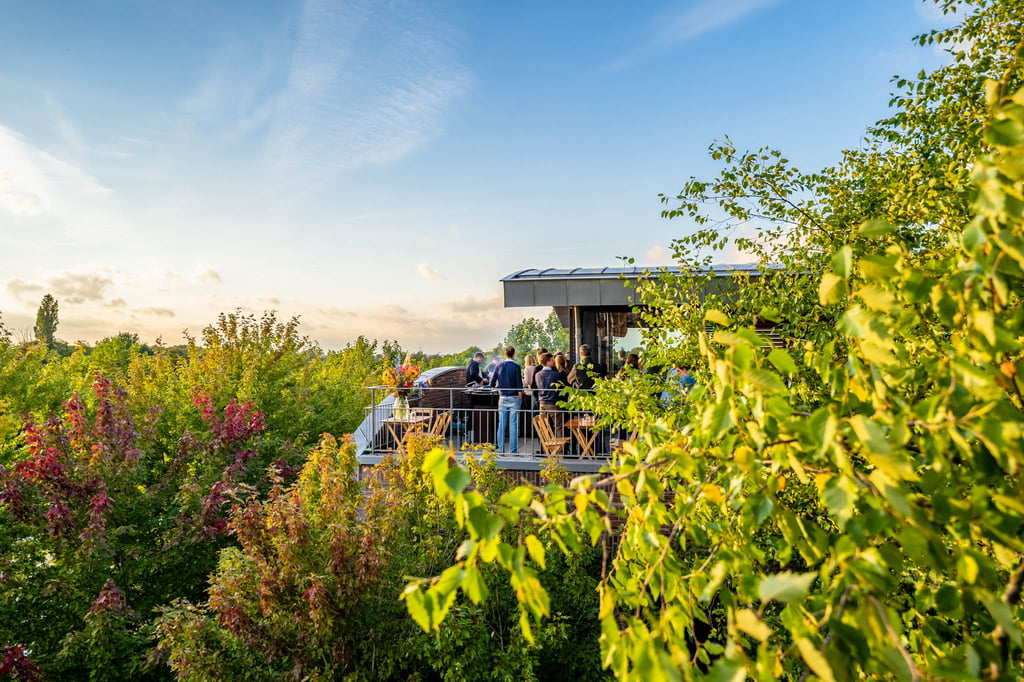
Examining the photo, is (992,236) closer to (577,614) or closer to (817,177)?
(817,177)

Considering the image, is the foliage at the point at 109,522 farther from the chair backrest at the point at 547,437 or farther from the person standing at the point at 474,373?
the chair backrest at the point at 547,437

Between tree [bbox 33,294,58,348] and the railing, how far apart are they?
88.4m

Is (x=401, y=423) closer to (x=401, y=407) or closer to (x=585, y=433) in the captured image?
(x=401, y=407)

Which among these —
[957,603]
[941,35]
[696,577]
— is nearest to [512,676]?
[696,577]

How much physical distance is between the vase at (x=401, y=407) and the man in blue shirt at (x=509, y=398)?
1857 millimetres

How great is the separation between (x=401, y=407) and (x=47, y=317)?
303 feet

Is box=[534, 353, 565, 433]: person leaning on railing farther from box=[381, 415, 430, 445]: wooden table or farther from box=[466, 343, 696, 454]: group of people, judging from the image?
box=[381, 415, 430, 445]: wooden table

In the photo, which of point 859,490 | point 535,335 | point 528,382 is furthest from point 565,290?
point 535,335

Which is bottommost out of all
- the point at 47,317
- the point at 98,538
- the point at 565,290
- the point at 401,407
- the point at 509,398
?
the point at 98,538

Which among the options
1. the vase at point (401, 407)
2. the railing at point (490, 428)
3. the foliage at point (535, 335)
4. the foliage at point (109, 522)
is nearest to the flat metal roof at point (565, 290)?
the railing at point (490, 428)

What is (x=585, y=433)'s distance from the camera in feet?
36.0

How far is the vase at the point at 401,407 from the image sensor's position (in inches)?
440

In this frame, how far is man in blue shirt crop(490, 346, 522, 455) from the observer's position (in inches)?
420

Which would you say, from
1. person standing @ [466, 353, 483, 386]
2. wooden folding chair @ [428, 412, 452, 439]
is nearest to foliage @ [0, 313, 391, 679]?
wooden folding chair @ [428, 412, 452, 439]
